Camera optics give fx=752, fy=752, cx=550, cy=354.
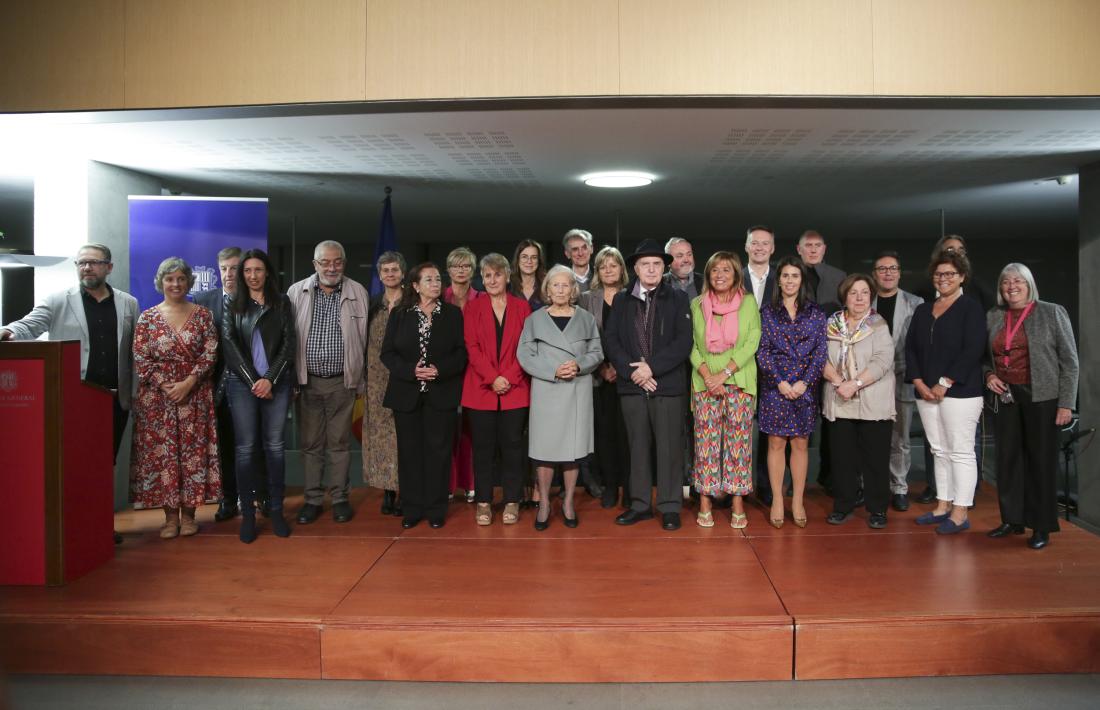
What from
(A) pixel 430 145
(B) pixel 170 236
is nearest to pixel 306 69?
(A) pixel 430 145

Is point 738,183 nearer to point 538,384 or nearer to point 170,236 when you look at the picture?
point 538,384

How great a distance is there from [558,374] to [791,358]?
50.7 inches

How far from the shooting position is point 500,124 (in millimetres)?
4363

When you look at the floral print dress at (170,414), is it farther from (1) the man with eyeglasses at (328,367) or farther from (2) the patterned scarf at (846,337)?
(2) the patterned scarf at (846,337)

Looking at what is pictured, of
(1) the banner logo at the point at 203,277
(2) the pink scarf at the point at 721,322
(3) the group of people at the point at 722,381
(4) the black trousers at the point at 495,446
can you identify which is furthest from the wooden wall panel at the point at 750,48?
(1) the banner logo at the point at 203,277

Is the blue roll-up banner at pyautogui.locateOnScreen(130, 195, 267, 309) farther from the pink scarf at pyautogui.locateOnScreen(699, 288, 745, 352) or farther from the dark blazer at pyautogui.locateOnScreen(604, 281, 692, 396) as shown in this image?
the pink scarf at pyautogui.locateOnScreen(699, 288, 745, 352)

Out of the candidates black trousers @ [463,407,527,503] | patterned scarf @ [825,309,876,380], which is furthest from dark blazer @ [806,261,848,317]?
black trousers @ [463,407,527,503]

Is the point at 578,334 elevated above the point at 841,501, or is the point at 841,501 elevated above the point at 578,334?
the point at 578,334

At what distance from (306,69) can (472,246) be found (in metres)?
6.26

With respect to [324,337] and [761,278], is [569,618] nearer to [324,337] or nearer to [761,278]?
[324,337]

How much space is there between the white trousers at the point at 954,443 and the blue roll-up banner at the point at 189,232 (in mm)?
4406

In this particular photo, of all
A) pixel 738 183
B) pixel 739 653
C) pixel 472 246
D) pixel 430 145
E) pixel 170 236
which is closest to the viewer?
pixel 739 653

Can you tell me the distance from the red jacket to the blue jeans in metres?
1.04

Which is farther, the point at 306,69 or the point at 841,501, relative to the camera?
the point at 841,501
